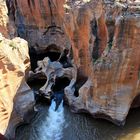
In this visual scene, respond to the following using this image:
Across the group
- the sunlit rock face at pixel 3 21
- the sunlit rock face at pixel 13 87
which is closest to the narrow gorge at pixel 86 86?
the sunlit rock face at pixel 13 87

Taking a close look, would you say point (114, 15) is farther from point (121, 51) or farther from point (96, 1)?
point (96, 1)

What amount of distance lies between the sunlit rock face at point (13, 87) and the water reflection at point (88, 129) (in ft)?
2.60

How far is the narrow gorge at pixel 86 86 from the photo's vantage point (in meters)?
18.8

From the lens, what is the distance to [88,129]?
1975 cm

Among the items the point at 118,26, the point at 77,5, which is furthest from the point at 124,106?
the point at 77,5

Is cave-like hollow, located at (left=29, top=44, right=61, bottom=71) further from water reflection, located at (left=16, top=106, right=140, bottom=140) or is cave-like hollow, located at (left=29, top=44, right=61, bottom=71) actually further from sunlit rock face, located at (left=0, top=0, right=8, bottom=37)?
water reflection, located at (left=16, top=106, right=140, bottom=140)

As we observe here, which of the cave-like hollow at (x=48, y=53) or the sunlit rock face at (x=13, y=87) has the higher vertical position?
the sunlit rock face at (x=13, y=87)

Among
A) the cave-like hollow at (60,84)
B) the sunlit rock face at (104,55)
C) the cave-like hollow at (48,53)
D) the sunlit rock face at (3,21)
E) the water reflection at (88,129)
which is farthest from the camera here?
the cave-like hollow at (48,53)

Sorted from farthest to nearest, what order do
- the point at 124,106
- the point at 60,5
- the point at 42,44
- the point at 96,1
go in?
the point at 42,44, the point at 60,5, the point at 96,1, the point at 124,106

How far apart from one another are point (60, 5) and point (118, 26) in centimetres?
1316

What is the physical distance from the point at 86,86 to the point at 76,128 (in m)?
2.59

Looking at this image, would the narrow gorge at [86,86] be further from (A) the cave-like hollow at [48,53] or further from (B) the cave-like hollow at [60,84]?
(A) the cave-like hollow at [48,53]

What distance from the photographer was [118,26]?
18375 mm

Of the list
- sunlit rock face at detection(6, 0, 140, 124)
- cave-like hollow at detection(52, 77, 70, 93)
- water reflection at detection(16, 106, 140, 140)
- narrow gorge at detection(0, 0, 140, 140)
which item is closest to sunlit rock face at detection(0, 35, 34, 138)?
narrow gorge at detection(0, 0, 140, 140)
